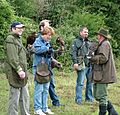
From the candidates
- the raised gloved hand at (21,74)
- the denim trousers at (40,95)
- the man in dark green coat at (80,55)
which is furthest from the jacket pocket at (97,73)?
the raised gloved hand at (21,74)

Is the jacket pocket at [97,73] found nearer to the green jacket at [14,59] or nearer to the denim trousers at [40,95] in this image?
the denim trousers at [40,95]

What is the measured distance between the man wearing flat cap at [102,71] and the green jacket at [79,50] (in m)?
1.44

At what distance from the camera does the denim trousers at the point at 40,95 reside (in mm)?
9219

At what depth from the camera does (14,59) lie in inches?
317

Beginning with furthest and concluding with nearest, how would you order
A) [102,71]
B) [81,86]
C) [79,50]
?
[81,86]
[79,50]
[102,71]

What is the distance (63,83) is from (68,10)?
7.47m

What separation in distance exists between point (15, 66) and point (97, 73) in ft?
6.28

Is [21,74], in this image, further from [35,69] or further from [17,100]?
[35,69]

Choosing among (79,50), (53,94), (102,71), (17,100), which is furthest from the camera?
(79,50)

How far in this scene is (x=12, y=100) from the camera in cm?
835

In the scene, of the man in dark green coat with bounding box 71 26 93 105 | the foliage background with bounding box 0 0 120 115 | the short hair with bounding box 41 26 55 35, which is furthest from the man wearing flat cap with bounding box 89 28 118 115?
the foliage background with bounding box 0 0 120 115

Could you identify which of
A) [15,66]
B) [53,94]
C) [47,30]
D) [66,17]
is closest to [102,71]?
[47,30]

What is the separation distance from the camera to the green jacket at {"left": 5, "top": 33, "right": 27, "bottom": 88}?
8.06 metres

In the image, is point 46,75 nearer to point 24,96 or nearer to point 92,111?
point 24,96
